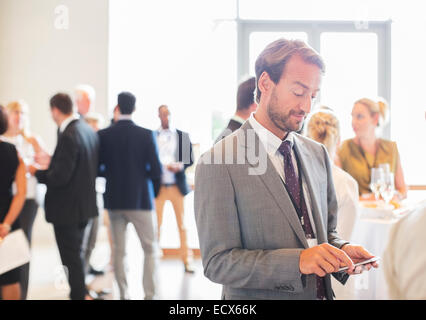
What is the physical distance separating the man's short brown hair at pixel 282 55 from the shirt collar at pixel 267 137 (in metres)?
0.12

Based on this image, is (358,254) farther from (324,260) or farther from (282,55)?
(282,55)

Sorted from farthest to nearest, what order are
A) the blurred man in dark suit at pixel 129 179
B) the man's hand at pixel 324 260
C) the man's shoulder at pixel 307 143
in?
the blurred man in dark suit at pixel 129 179 → the man's shoulder at pixel 307 143 → the man's hand at pixel 324 260

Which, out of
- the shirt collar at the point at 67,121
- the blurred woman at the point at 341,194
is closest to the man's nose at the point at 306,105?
the blurred woman at the point at 341,194

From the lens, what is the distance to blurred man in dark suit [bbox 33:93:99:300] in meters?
3.12

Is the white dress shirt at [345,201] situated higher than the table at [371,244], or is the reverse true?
the white dress shirt at [345,201]

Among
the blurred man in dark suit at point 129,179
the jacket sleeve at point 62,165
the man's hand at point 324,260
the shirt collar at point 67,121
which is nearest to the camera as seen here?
the man's hand at point 324,260

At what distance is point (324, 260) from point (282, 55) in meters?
0.51

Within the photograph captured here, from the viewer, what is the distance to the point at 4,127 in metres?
2.63

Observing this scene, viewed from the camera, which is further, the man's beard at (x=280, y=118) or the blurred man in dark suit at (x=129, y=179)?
the blurred man in dark suit at (x=129, y=179)

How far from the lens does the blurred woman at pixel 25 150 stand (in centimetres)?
331

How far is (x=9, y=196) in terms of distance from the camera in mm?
2725

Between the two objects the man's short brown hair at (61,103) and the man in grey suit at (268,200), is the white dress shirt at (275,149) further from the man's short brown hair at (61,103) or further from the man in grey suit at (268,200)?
the man's short brown hair at (61,103)

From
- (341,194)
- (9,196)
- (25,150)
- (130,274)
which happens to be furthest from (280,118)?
(130,274)

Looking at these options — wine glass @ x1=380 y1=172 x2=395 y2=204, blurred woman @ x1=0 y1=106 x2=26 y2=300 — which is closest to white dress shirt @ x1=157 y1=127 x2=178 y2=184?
blurred woman @ x1=0 y1=106 x2=26 y2=300
